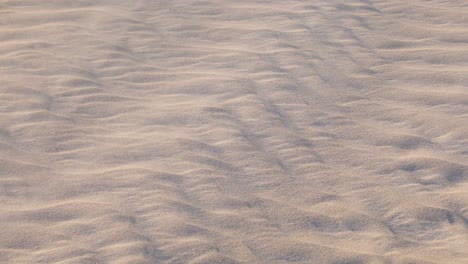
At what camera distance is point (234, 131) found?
3.86 metres

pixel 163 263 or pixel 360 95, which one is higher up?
pixel 360 95

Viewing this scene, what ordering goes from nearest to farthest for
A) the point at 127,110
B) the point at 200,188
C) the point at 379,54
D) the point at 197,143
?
1. the point at 200,188
2. the point at 197,143
3. the point at 127,110
4. the point at 379,54

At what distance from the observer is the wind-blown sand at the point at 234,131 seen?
3148mm

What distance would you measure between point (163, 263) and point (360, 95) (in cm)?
173

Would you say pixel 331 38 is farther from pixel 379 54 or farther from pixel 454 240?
pixel 454 240

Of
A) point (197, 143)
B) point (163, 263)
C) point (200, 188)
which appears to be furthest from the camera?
point (197, 143)

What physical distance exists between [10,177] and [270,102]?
1.48 metres

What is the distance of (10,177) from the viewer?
356 cm

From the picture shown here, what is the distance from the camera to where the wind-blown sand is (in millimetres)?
3148

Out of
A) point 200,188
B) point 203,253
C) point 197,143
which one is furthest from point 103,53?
point 203,253

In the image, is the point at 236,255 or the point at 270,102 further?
the point at 270,102

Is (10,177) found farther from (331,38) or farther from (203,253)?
(331,38)

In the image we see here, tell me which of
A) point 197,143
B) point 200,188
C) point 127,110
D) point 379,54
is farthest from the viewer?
point 379,54

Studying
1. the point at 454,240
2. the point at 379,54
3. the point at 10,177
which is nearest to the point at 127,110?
the point at 10,177
